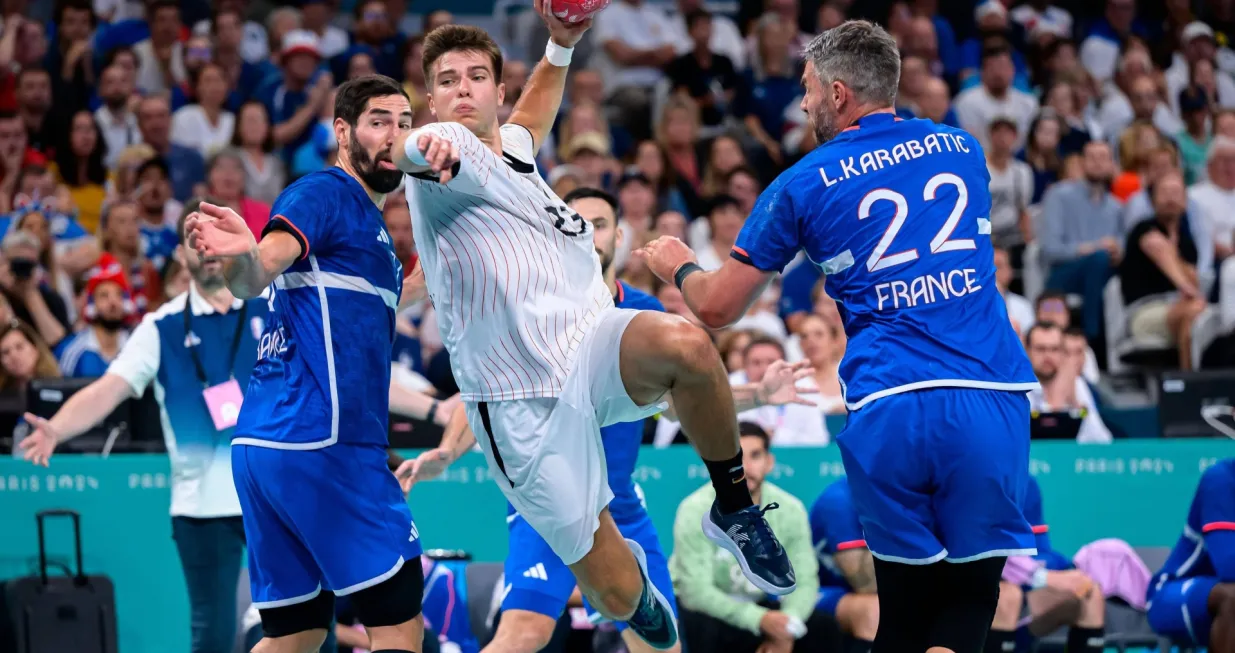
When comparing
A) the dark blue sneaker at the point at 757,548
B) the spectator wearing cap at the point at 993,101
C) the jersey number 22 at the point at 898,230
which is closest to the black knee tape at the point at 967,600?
the dark blue sneaker at the point at 757,548

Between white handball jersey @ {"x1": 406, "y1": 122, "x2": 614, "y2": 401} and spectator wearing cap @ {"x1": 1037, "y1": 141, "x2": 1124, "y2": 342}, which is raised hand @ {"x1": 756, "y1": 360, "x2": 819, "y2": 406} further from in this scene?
spectator wearing cap @ {"x1": 1037, "y1": 141, "x2": 1124, "y2": 342}

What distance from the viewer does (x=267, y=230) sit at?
6.03 meters

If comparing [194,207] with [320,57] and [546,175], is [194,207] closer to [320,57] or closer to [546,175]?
[546,175]

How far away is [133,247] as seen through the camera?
41.5 feet

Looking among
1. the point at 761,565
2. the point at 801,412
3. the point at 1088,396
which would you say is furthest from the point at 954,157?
the point at 1088,396

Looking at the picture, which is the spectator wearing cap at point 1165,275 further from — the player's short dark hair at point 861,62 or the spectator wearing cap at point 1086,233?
the player's short dark hair at point 861,62

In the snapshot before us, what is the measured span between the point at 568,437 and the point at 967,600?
154cm

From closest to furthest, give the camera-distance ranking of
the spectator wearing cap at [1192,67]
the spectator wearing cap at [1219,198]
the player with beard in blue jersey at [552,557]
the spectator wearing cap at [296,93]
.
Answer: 1. the player with beard in blue jersey at [552,557]
2. the spectator wearing cap at [1219,198]
3. the spectator wearing cap at [296,93]
4. the spectator wearing cap at [1192,67]

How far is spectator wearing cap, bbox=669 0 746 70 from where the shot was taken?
53.8 feet

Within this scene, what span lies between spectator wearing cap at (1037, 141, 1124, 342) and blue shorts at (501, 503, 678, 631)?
7628 millimetres

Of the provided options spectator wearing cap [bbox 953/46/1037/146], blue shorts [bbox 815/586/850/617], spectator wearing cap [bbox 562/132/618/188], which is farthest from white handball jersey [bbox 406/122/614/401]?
spectator wearing cap [bbox 953/46/1037/146]

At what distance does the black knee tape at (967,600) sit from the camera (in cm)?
559

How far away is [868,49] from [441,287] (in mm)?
1785

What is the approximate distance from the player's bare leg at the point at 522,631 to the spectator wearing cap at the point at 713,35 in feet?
32.0
